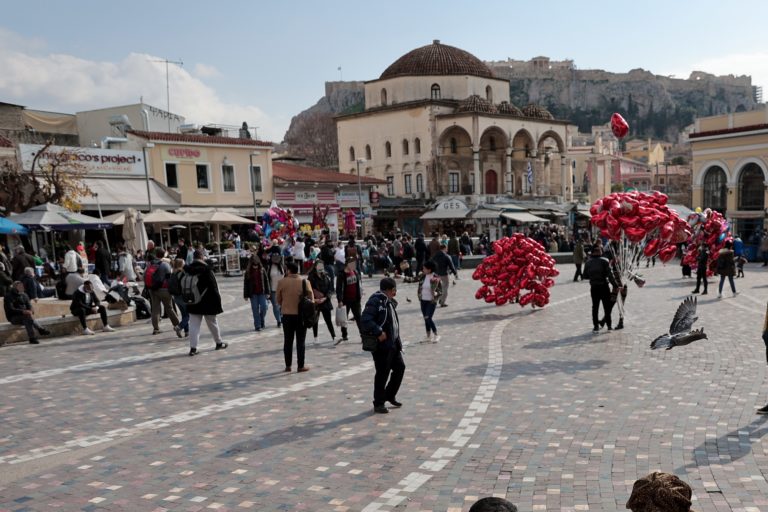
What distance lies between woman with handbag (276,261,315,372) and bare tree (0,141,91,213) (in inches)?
762

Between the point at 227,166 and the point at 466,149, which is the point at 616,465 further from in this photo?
the point at 466,149

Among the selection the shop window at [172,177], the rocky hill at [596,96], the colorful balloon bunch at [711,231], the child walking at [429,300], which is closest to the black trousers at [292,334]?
the child walking at [429,300]

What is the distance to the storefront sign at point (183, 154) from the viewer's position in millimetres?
35219

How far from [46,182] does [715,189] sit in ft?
127

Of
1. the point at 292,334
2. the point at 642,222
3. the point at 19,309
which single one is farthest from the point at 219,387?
the point at 642,222

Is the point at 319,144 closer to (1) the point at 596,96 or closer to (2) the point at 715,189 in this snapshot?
(2) the point at 715,189

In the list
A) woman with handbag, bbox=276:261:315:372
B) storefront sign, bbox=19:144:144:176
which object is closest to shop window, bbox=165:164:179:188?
storefront sign, bbox=19:144:144:176

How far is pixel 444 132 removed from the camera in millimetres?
54281

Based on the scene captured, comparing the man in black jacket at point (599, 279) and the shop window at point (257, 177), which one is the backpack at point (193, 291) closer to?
the man in black jacket at point (599, 279)

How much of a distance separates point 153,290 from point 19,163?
19107mm

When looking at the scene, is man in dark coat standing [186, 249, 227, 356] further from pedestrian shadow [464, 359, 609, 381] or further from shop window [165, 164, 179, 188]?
shop window [165, 164, 179, 188]

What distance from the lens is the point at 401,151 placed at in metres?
56.2

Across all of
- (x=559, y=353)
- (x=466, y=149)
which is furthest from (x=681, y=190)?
(x=559, y=353)

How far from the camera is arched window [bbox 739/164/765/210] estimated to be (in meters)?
40.4
